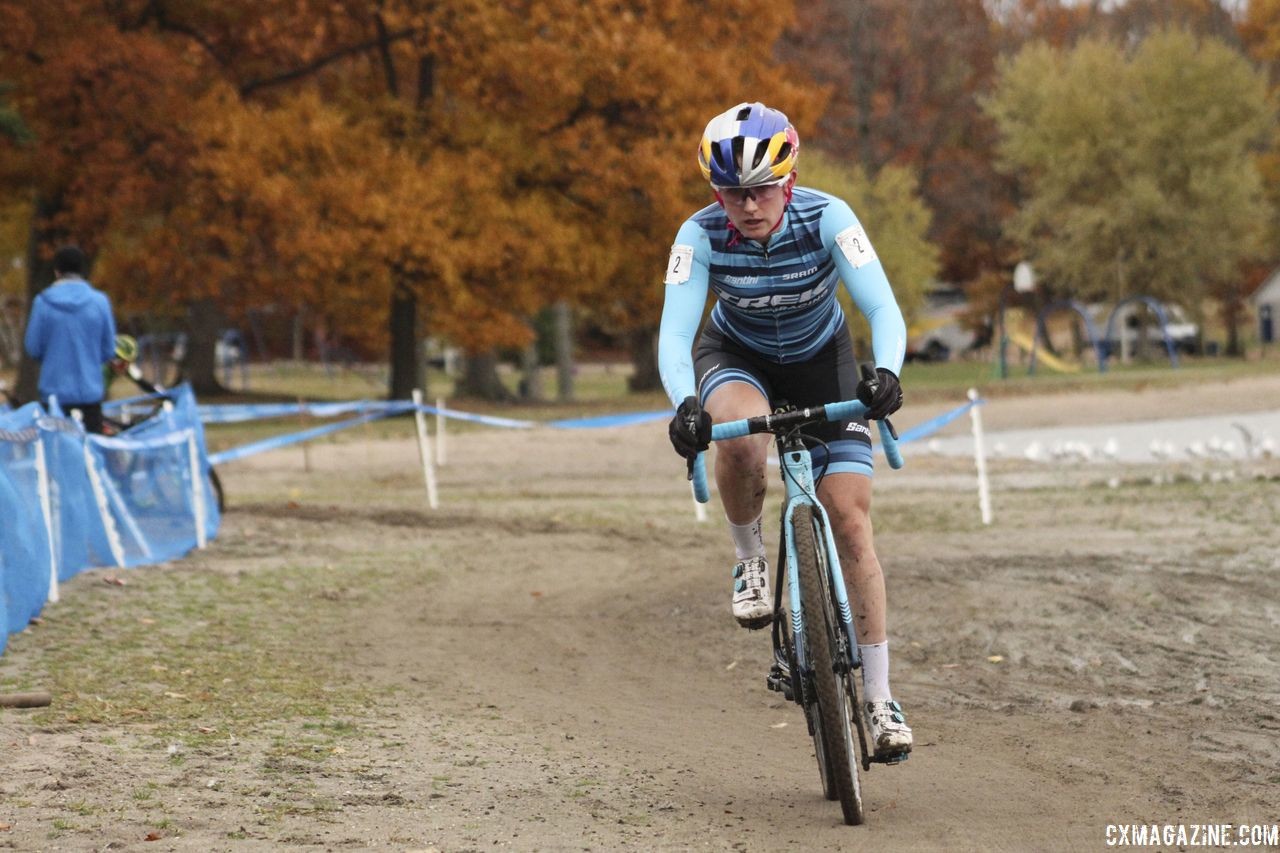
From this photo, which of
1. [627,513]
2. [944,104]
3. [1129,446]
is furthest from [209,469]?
[944,104]

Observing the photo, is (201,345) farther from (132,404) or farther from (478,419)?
(132,404)

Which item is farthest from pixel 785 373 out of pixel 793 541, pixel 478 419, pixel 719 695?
pixel 478 419

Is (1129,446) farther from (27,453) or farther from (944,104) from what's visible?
(944,104)

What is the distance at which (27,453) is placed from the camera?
1018cm

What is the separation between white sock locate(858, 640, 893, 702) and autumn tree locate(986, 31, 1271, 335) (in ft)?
177

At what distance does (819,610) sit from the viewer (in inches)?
228

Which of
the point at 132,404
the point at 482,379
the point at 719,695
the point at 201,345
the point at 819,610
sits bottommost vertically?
the point at 719,695

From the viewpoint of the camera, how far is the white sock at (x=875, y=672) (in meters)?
6.09

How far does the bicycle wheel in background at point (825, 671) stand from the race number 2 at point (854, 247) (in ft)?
2.84

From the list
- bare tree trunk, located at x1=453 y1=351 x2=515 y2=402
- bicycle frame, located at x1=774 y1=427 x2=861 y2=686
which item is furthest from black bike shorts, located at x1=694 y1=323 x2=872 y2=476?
bare tree trunk, located at x1=453 y1=351 x2=515 y2=402

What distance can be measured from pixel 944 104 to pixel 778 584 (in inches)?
2524

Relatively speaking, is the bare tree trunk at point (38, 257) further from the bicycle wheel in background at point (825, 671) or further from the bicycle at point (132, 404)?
the bicycle wheel in background at point (825, 671)

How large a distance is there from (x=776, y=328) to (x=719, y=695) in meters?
2.56

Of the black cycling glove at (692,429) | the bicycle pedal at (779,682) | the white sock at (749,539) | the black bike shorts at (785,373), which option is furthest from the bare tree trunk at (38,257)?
the black cycling glove at (692,429)
